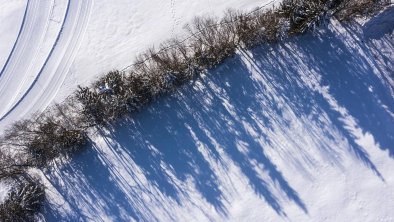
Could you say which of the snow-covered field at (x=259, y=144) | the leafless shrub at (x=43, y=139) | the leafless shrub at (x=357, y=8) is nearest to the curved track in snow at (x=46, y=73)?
the snow-covered field at (x=259, y=144)

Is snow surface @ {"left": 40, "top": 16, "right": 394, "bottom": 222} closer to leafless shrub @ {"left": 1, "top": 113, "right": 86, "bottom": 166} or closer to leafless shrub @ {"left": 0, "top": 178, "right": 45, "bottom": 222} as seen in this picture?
leafless shrub @ {"left": 0, "top": 178, "right": 45, "bottom": 222}

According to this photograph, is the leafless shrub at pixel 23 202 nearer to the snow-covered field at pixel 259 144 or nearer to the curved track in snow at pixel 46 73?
the snow-covered field at pixel 259 144

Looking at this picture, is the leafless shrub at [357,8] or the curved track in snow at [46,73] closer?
the leafless shrub at [357,8]

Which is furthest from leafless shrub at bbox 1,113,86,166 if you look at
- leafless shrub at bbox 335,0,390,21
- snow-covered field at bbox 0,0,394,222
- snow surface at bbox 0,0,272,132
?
leafless shrub at bbox 335,0,390,21

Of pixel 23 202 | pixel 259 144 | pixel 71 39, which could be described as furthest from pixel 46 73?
pixel 259 144

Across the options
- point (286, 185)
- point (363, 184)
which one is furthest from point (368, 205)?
point (286, 185)

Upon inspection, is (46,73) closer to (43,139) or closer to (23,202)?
(43,139)
